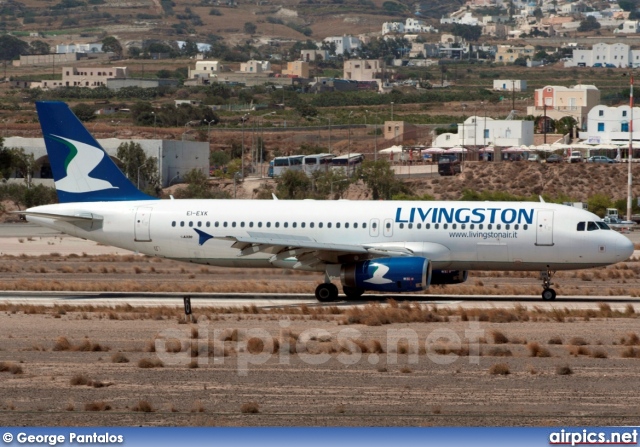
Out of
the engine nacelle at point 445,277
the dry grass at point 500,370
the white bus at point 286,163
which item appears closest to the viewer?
the dry grass at point 500,370

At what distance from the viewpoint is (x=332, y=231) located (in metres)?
40.3

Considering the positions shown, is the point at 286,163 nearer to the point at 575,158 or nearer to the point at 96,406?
the point at 575,158

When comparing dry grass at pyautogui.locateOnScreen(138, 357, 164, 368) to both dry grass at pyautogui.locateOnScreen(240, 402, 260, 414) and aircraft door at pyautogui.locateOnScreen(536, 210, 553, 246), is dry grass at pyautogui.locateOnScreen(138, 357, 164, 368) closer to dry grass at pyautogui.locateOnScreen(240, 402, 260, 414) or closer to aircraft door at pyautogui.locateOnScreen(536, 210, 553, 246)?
dry grass at pyautogui.locateOnScreen(240, 402, 260, 414)

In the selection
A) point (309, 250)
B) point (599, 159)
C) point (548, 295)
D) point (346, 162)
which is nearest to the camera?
point (309, 250)

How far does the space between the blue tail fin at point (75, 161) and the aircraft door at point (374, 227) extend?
28.9 feet

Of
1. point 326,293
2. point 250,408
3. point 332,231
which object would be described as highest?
point 332,231

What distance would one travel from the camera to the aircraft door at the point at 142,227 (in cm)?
4109

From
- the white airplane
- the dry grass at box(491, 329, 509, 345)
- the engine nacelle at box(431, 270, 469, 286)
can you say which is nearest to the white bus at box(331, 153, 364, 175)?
the white airplane

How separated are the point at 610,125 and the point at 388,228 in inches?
4106

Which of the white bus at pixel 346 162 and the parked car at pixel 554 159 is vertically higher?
the parked car at pixel 554 159

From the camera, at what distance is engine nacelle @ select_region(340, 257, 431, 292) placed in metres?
37.2

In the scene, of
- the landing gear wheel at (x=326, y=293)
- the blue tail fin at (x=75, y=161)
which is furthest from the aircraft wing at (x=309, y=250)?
the blue tail fin at (x=75, y=161)

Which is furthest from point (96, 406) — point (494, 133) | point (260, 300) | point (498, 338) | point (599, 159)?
point (494, 133)

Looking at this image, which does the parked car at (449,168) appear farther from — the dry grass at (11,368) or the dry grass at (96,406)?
the dry grass at (96,406)
